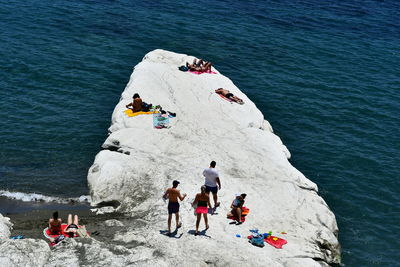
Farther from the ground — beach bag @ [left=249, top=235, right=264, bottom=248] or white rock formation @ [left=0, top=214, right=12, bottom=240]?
beach bag @ [left=249, top=235, right=264, bottom=248]

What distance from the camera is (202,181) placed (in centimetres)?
2600

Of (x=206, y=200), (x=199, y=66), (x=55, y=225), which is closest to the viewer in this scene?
(x=206, y=200)

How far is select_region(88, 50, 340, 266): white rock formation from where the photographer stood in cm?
2064

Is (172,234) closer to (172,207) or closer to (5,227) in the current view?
(172,207)

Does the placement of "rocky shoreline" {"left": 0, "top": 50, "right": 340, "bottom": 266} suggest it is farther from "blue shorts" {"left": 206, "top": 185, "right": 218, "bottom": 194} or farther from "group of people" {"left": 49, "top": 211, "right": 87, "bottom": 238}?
"blue shorts" {"left": 206, "top": 185, "right": 218, "bottom": 194}

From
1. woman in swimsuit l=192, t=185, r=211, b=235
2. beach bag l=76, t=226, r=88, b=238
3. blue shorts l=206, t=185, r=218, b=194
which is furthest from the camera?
blue shorts l=206, t=185, r=218, b=194

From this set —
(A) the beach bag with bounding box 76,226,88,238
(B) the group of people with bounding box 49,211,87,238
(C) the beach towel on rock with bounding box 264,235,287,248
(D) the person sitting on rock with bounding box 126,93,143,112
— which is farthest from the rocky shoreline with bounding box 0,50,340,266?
(B) the group of people with bounding box 49,211,87,238

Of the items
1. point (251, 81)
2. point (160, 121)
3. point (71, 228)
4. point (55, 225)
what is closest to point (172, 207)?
point (71, 228)

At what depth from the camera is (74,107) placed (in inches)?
1430

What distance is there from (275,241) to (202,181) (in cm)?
574

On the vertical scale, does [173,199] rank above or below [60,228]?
above

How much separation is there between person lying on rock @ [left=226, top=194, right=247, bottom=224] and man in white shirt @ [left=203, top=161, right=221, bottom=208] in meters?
0.93

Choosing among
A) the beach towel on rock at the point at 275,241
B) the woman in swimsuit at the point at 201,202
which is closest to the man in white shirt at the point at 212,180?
the woman in swimsuit at the point at 201,202

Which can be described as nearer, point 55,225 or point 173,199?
point 173,199
